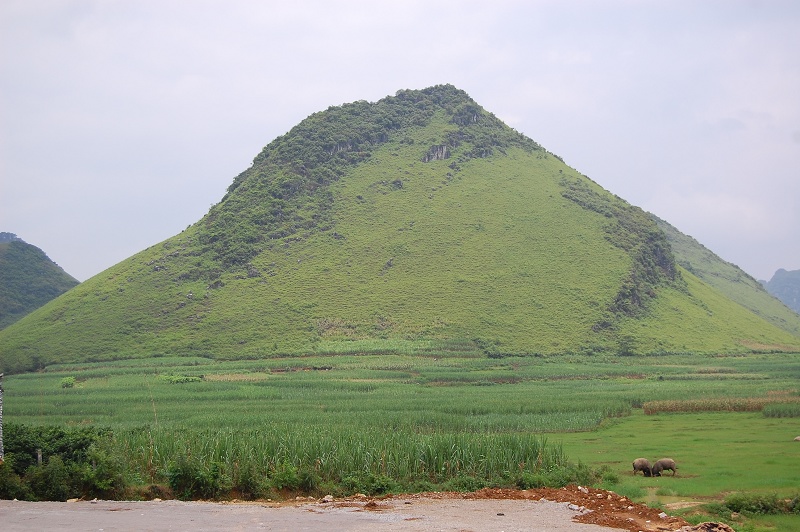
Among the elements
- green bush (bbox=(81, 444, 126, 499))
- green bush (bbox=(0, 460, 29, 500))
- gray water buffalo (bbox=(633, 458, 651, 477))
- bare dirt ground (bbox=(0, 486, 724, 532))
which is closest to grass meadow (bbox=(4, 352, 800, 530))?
gray water buffalo (bbox=(633, 458, 651, 477))

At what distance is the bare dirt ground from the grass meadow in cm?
162

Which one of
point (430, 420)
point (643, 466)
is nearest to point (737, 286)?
point (430, 420)

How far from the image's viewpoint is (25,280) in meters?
153

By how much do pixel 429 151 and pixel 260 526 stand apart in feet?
418

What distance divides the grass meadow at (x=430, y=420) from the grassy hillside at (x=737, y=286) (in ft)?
262

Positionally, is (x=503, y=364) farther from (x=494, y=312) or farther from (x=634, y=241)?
(x=634, y=241)

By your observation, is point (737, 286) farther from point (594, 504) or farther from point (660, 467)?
point (594, 504)

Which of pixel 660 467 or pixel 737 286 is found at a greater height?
pixel 737 286

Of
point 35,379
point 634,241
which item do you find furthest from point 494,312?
point 35,379

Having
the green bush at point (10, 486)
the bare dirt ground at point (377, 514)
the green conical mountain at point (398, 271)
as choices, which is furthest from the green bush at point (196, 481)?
the green conical mountain at point (398, 271)

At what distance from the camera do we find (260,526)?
736 inches

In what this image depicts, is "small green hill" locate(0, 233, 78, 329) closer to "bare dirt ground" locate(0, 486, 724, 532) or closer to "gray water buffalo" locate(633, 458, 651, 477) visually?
"bare dirt ground" locate(0, 486, 724, 532)

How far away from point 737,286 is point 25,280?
5918 inches

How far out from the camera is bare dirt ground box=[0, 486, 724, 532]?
18859 mm
